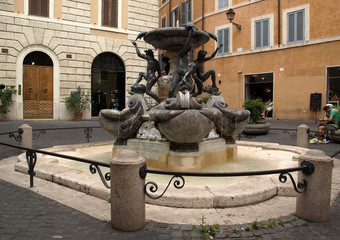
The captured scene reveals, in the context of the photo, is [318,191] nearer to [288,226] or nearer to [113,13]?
[288,226]

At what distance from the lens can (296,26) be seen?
18.2 metres

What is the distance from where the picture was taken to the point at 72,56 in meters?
17.7

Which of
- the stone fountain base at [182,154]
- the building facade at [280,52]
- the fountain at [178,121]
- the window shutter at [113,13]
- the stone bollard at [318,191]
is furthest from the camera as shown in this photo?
the window shutter at [113,13]

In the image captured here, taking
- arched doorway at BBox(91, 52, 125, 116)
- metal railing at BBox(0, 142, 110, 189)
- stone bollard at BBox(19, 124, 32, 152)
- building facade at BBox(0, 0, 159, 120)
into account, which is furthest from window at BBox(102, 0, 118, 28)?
metal railing at BBox(0, 142, 110, 189)

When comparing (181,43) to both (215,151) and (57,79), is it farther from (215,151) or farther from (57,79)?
(57,79)

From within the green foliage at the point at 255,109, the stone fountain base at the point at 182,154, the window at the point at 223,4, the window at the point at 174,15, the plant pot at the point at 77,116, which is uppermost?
the window at the point at 174,15

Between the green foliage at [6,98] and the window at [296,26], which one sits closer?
the green foliage at [6,98]

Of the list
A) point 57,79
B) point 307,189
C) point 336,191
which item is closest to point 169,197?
point 307,189

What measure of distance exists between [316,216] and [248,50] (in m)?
18.9

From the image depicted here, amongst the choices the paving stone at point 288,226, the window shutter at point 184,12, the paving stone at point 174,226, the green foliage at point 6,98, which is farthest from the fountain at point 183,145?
the window shutter at point 184,12

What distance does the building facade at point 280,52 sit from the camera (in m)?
17.0

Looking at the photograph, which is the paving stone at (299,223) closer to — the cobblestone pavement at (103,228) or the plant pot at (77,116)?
the cobblestone pavement at (103,228)

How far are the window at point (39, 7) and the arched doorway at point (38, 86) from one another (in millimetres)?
2227

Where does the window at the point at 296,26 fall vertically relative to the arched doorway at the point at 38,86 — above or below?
above
